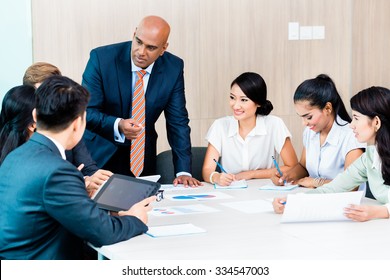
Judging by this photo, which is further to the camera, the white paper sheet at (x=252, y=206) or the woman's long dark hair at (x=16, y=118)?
the white paper sheet at (x=252, y=206)

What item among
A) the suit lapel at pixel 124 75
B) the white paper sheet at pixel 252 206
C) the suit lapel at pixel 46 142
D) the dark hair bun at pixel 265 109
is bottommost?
the white paper sheet at pixel 252 206

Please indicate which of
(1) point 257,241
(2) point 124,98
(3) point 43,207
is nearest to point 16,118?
(3) point 43,207

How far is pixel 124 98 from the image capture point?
392 cm

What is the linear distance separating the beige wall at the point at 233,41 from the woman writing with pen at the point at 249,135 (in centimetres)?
144

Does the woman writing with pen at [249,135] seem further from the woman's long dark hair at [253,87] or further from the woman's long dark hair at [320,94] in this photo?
the woman's long dark hair at [320,94]

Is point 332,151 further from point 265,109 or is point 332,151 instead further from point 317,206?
point 317,206

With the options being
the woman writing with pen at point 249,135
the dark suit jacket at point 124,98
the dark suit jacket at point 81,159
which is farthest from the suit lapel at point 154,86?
the dark suit jacket at point 81,159

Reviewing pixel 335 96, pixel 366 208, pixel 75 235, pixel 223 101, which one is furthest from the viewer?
pixel 223 101

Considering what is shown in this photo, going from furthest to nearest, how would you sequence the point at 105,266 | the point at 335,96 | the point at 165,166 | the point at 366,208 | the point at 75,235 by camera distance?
the point at 165,166 → the point at 335,96 → the point at 366,208 → the point at 75,235 → the point at 105,266

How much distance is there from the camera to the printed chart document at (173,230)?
2.45 metres

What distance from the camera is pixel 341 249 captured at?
2248mm

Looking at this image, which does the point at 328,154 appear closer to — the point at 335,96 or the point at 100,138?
the point at 335,96

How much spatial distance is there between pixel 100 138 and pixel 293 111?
2.49 metres

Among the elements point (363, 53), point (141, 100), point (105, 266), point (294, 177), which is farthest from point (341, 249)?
point (363, 53)
